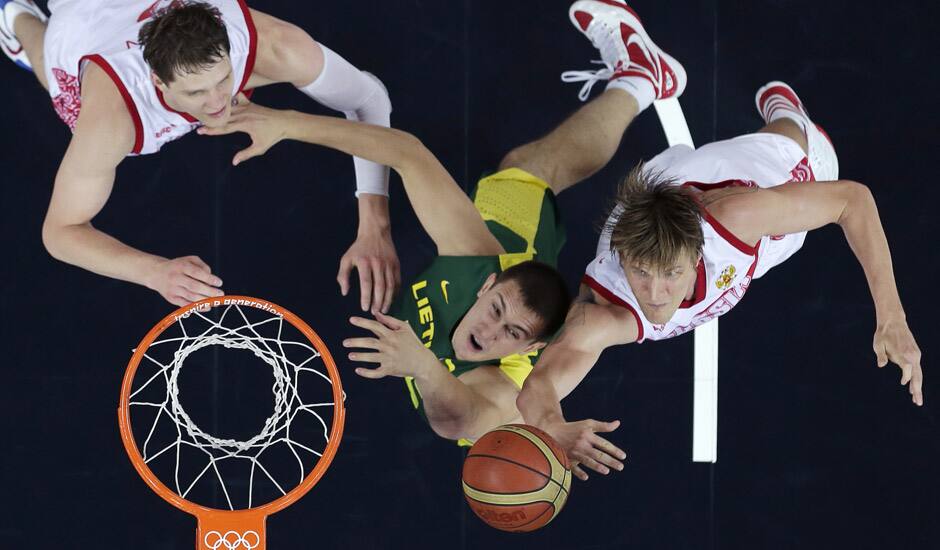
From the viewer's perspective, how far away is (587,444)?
301cm

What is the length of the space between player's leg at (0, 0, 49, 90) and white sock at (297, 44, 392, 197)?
41.5 inches

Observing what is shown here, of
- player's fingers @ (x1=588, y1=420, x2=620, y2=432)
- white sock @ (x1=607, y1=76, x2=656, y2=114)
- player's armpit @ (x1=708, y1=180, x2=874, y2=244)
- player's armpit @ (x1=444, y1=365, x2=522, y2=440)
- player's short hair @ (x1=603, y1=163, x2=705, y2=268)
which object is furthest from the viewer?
white sock @ (x1=607, y1=76, x2=656, y2=114)

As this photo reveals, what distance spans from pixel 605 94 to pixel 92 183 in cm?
228

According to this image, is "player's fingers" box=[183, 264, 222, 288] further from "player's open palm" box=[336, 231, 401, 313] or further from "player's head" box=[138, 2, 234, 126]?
"player's open palm" box=[336, 231, 401, 313]

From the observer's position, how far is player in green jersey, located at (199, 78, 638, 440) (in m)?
3.31

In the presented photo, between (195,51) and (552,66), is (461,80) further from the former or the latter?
(195,51)

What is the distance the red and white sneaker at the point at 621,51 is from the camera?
4.39 meters

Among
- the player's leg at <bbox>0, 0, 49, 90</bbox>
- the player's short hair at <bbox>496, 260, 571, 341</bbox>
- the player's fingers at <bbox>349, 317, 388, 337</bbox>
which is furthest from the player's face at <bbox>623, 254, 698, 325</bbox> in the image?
the player's leg at <bbox>0, 0, 49, 90</bbox>

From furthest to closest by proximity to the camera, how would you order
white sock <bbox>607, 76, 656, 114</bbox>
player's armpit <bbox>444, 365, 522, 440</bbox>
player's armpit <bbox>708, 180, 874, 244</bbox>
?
white sock <bbox>607, 76, 656, 114</bbox>, player's armpit <bbox>444, 365, 522, 440</bbox>, player's armpit <bbox>708, 180, 874, 244</bbox>

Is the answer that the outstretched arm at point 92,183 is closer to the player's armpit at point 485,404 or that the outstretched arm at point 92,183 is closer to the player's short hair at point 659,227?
the player's armpit at point 485,404

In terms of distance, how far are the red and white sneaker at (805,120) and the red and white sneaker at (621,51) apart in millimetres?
396

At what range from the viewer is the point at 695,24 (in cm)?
463

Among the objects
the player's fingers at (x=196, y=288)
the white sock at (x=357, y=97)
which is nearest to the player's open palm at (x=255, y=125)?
the player's fingers at (x=196, y=288)

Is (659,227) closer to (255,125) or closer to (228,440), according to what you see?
(255,125)
